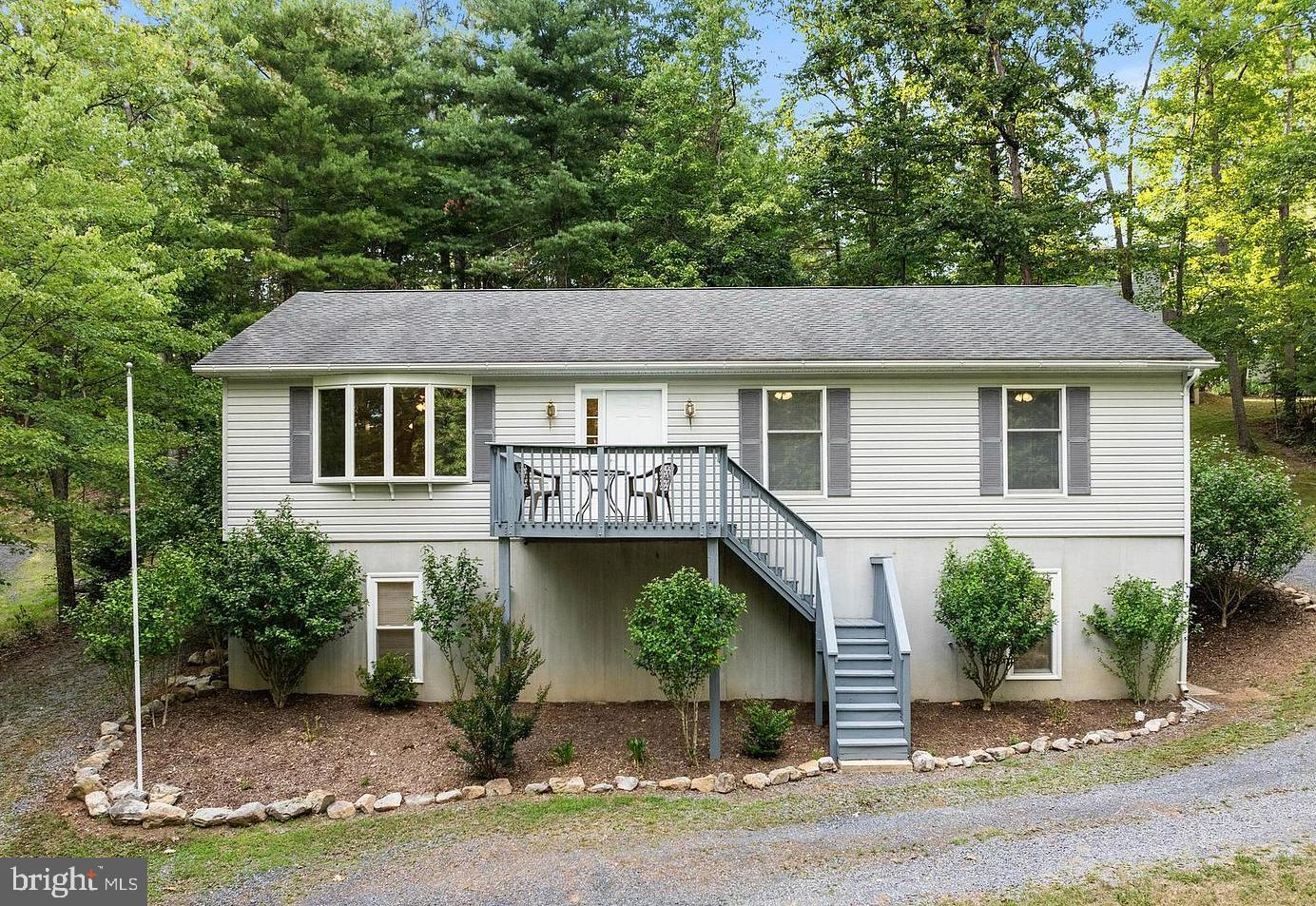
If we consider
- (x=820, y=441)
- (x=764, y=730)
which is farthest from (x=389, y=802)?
(x=820, y=441)

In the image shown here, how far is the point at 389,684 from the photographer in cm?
944

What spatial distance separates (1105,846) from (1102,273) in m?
17.8

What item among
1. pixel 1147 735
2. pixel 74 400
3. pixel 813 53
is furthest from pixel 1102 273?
pixel 74 400

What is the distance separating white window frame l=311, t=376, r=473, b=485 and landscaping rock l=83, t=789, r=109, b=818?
4.13m

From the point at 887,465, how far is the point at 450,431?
6.06m

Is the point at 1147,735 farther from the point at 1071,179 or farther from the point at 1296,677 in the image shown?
the point at 1071,179

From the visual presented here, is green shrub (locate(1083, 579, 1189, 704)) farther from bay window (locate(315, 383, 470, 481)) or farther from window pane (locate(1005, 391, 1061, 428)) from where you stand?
bay window (locate(315, 383, 470, 481))

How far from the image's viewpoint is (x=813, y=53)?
833 inches

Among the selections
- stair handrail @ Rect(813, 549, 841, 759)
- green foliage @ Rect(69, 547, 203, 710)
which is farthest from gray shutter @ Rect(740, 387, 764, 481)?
green foliage @ Rect(69, 547, 203, 710)

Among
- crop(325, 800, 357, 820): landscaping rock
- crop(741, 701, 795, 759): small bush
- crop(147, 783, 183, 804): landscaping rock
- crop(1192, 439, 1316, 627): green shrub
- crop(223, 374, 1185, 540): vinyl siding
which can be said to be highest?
crop(223, 374, 1185, 540): vinyl siding

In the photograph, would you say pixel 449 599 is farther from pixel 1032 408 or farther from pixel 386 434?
pixel 1032 408

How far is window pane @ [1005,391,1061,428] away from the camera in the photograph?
9.73m

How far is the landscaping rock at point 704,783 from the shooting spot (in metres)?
7.44

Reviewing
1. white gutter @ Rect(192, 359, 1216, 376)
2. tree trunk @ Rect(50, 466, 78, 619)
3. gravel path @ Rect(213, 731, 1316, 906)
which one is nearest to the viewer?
gravel path @ Rect(213, 731, 1316, 906)
